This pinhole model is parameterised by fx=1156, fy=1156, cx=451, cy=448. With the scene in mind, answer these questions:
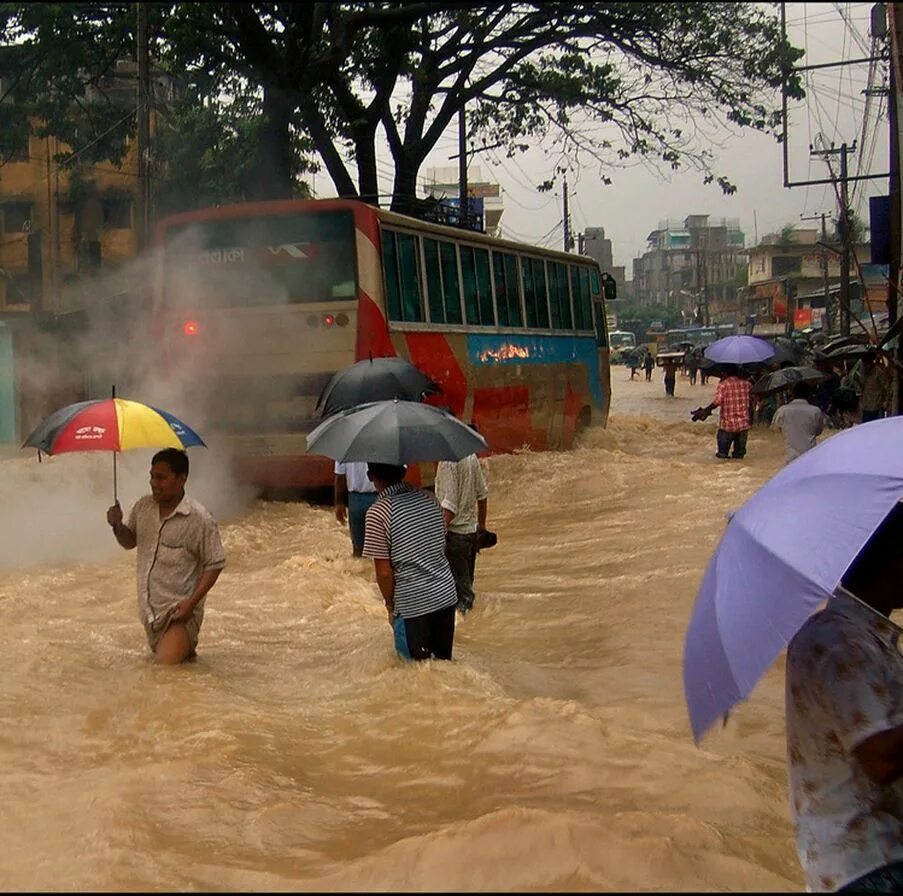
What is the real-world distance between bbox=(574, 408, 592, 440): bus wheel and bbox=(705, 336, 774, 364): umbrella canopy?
2598mm

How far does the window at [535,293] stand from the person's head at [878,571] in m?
13.7

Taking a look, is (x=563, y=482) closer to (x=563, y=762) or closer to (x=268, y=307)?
(x=268, y=307)

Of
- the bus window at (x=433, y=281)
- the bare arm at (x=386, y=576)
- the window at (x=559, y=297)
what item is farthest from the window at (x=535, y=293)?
the bare arm at (x=386, y=576)

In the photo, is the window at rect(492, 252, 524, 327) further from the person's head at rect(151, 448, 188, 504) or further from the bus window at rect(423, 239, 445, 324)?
the person's head at rect(151, 448, 188, 504)

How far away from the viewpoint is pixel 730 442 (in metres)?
17.3

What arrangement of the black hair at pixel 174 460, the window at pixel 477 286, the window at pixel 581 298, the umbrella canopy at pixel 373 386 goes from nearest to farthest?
the black hair at pixel 174 460 < the umbrella canopy at pixel 373 386 < the window at pixel 477 286 < the window at pixel 581 298

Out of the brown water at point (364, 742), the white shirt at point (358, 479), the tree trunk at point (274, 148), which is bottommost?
the brown water at point (364, 742)

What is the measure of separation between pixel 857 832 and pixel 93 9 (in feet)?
58.1

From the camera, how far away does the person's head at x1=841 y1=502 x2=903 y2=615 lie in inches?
103

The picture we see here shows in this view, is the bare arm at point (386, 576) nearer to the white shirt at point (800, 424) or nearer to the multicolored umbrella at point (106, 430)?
the multicolored umbrella at point (106, 430)

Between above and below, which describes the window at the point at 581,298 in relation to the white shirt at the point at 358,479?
above

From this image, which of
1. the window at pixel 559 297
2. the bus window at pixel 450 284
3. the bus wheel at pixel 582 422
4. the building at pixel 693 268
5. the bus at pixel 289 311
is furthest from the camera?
the building at pixel 693 268

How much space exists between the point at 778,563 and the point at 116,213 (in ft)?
118

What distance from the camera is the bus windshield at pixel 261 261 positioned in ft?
39.7
